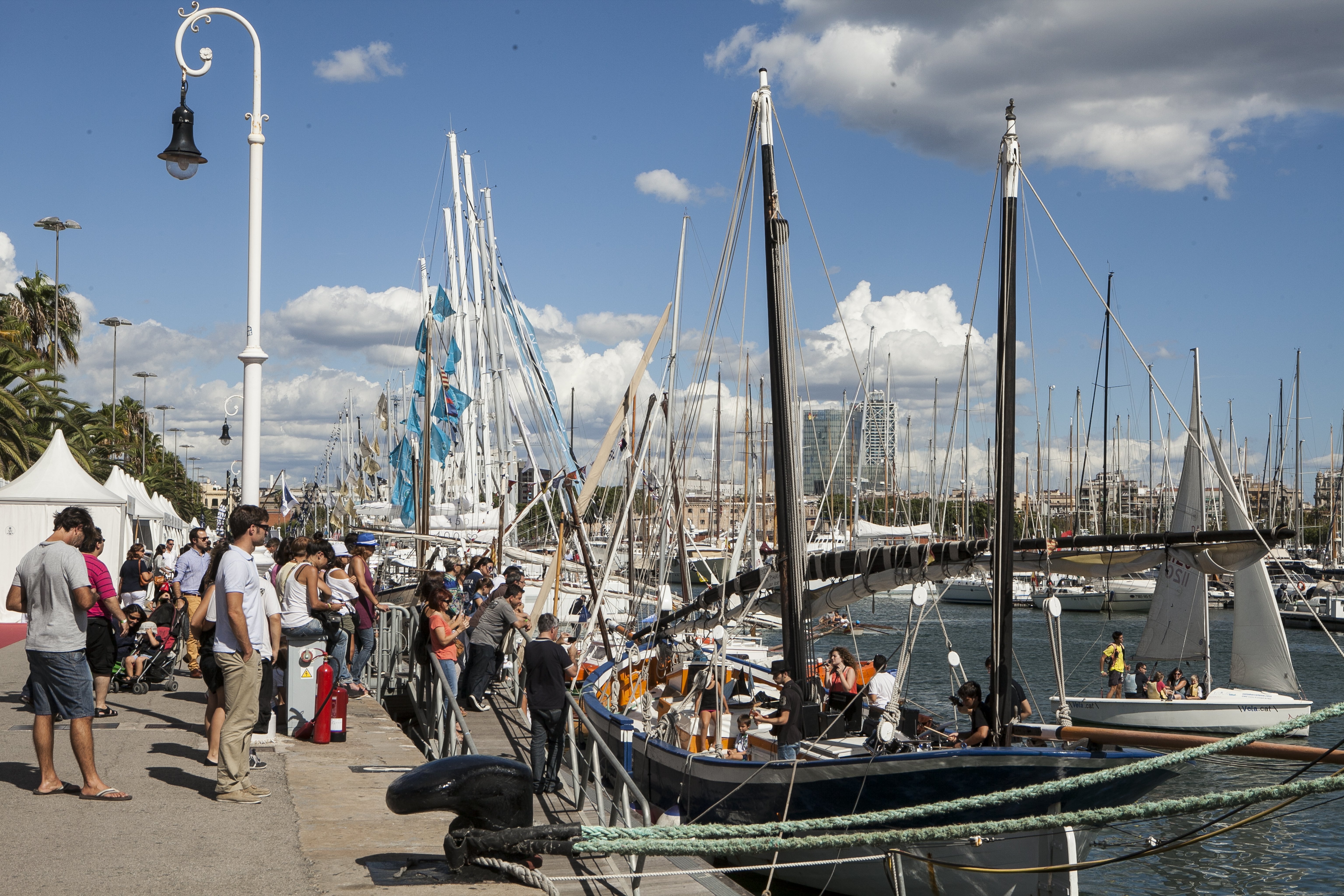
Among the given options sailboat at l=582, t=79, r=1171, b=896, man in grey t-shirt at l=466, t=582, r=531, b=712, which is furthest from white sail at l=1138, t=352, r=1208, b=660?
man in grey t-shirt at l=466, t=582, r=531, b=712

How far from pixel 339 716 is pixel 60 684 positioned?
3.61 m

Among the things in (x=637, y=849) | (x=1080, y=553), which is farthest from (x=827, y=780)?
(x=637, y=849)

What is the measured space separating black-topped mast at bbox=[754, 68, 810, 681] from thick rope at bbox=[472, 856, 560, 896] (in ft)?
22.3

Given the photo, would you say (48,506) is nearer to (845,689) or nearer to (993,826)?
(845,689)

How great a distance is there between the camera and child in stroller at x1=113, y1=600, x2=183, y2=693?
12922 mm

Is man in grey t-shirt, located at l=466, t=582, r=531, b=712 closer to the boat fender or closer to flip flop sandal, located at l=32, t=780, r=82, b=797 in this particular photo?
flip flop sandal, located at l=32, t=780, r=82, b=797

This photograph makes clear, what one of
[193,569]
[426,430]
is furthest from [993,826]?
[426,430]

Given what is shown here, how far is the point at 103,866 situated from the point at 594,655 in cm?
1544

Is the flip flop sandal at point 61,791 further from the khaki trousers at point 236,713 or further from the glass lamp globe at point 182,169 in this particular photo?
the glass lamp globe at point 182,169

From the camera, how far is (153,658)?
13.2 metres

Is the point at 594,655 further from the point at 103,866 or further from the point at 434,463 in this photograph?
the point at 434,463

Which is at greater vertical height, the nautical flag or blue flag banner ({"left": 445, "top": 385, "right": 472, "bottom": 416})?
blue flag banner ({"left": 445, "top": 385, "right": 472, "bottom": 416})

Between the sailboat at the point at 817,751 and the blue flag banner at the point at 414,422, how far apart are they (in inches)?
834

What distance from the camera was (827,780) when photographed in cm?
1091
